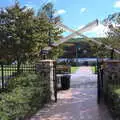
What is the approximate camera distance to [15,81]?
11.5 meters

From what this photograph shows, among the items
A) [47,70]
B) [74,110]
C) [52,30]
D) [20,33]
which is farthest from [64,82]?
[74,110]

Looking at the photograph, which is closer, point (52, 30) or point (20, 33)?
point (20, 33)

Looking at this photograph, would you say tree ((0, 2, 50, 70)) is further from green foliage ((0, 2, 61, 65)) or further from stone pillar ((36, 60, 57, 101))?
stone pillar ((36, 60, 57, 101))

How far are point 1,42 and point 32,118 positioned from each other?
194 inches

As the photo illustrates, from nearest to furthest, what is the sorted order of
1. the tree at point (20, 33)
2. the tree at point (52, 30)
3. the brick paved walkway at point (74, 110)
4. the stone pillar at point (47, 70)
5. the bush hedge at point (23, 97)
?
the bush hedge at point (23, 97) < the brick paved walkway at point (74, 110) < the stone pillar at point (47, 70) < the tree at point (20, 33) < the tree at point (52, 30)

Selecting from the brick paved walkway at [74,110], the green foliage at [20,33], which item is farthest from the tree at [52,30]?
the brick paved walkway at [74,110]

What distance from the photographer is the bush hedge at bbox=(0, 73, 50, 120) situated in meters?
7.98

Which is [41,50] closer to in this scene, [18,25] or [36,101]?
[18,25]

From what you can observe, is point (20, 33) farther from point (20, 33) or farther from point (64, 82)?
point (64, 82)

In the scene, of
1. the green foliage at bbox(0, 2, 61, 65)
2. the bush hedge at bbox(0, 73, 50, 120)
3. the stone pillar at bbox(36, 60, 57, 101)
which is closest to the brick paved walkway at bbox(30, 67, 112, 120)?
the bush hedge at bbox(0, 73, 50, 120)

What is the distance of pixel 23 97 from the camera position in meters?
9.31

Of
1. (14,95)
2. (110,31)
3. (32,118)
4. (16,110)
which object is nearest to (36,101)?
(32,118)

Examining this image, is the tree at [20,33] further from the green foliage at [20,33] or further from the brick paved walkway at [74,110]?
the brick paved walkway at [74,110]

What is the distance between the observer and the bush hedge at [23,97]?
7977 mm
